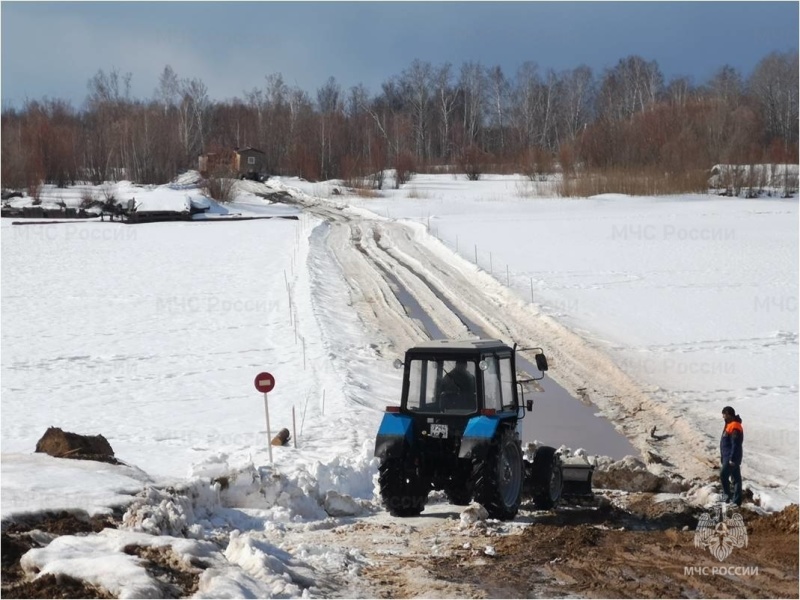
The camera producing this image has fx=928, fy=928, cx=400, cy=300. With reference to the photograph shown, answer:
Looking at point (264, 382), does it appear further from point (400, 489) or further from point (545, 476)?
point (545, 476)

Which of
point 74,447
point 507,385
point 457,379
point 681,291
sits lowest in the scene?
point 74,447

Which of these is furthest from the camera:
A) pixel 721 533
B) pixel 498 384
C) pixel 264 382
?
pixel 264 382

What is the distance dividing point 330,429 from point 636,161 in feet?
215

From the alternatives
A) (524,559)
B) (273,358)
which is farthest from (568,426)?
(273,358)

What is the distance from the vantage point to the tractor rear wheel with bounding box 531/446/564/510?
10578 millimetres

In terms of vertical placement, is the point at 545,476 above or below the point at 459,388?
below

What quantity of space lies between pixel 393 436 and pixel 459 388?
3.12 feet

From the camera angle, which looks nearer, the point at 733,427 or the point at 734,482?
the point at 734,482

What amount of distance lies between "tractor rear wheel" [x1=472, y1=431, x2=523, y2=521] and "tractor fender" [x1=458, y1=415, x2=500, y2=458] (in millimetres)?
86

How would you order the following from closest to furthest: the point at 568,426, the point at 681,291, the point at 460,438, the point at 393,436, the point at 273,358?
the point at 393,436 < the point at 460,438 < the point at 568,426 < the point at 273,358 < the point at 681,291

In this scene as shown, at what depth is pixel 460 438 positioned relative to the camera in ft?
33.2

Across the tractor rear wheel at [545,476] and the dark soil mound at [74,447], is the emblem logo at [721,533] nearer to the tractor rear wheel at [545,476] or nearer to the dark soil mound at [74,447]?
the tractor rear wheel at [545,476]

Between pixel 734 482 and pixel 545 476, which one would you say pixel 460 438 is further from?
pixel 734 482

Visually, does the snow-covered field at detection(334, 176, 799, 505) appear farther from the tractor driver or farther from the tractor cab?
the tractor driver
